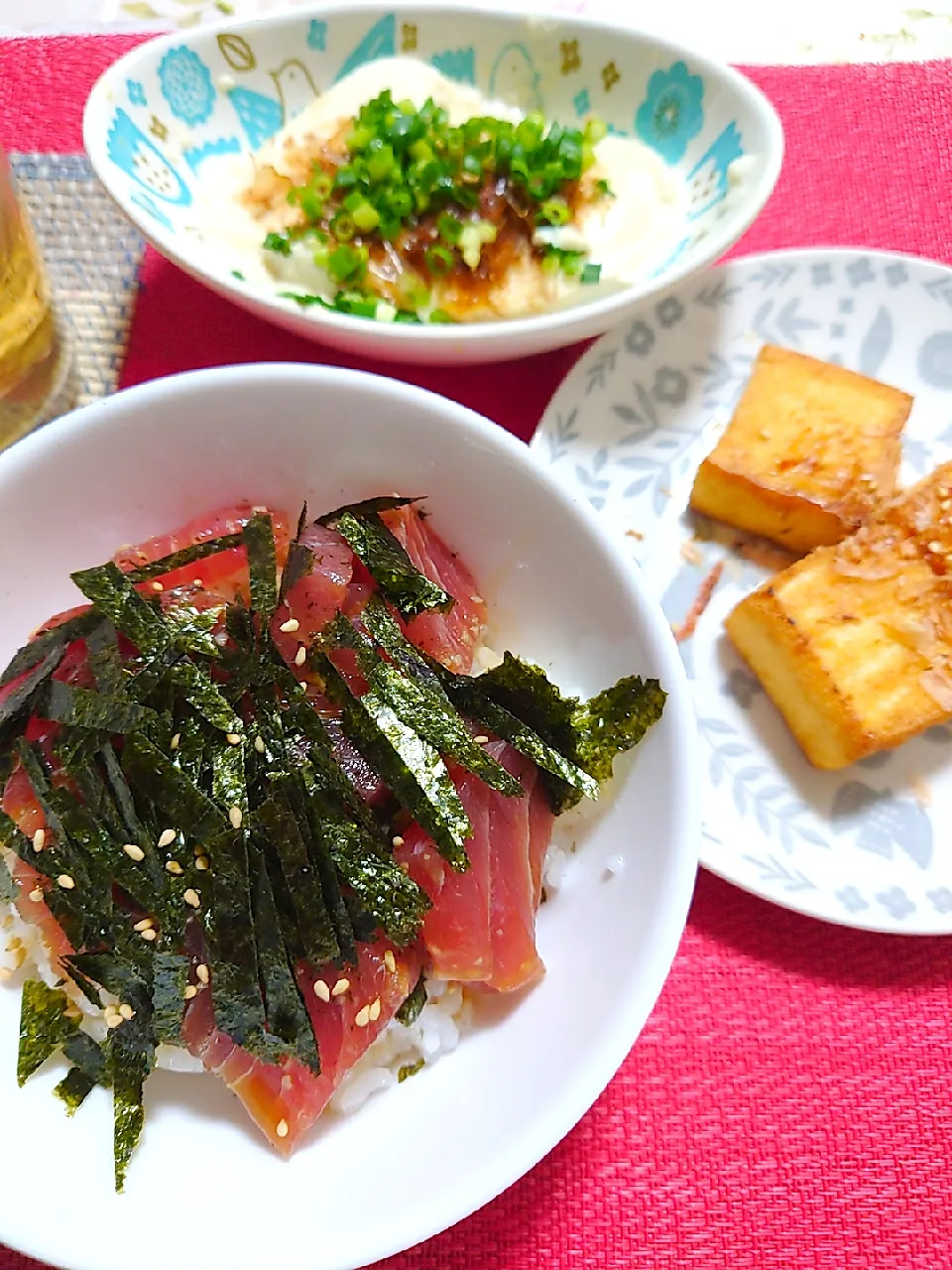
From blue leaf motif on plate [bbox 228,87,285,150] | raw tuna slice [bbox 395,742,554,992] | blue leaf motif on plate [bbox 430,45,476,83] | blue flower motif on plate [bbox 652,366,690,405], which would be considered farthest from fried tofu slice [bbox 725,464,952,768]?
blue leaf motif on plate [bbox 228,87,285,150]

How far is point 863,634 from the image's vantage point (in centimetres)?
157

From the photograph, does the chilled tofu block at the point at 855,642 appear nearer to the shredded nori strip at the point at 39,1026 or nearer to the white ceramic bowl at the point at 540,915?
the white ceramic bowl at the point at 540,915

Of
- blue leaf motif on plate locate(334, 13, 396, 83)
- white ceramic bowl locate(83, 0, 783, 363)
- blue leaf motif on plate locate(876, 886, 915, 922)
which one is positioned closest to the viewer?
blue leaf motif on plate locate(876, 886, 915, 922)

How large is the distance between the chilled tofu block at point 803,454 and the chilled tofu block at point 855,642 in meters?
0.09

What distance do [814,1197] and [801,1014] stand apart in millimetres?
256

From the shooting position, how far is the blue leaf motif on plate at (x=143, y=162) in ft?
5.82

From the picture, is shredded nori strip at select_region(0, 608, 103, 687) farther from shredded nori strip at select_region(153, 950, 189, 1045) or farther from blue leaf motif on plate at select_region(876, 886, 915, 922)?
blue leaf motif on plate at select_region(876, 886, 915, 922)

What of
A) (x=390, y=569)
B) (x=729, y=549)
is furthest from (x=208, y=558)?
(x=729, y=549)

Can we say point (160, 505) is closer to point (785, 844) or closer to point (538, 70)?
point (785, 844)

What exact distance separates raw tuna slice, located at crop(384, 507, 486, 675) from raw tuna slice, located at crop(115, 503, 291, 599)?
0.19 meters

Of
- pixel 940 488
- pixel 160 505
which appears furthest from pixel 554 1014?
pixel 940 488

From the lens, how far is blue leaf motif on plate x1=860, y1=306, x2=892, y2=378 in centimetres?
191

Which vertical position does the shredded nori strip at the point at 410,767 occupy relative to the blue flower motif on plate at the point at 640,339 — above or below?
below

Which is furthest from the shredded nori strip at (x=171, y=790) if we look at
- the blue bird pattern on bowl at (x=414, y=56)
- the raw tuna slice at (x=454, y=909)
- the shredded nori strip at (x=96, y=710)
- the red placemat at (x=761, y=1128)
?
the blue bird pattern on bowl at (x=414, y=56)
